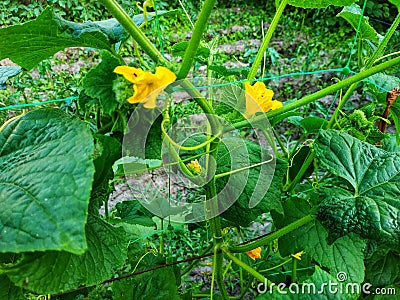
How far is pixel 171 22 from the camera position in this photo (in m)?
3.66

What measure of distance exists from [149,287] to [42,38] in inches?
19.1

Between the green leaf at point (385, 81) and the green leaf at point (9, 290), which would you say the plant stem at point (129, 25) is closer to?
the green leaf at point (9, 290)

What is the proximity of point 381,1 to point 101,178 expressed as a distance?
429cm

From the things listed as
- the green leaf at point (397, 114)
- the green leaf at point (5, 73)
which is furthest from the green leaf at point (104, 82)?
the green leaf at point (397, 114)

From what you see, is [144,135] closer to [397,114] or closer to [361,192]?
[361,192]

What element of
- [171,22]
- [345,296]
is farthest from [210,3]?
[171,22]

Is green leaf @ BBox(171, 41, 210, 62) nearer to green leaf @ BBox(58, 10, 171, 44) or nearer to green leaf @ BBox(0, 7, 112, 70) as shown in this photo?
green leaf @ BBox(58, 10, 171, 44)

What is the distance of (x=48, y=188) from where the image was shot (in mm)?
435

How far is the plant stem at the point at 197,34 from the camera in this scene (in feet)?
1.81

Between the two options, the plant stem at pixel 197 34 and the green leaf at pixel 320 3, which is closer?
the plant stem at pixel 197 34

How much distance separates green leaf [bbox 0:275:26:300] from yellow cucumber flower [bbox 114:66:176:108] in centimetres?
29

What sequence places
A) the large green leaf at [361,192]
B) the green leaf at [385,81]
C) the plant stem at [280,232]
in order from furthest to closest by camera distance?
the green leaf at [385,81] < the plant stem at [280,232] < the large green leaf at [361,192]

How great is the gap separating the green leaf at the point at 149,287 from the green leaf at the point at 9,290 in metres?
0.26

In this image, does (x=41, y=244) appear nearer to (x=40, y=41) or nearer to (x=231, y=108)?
(x=40, y=41)
